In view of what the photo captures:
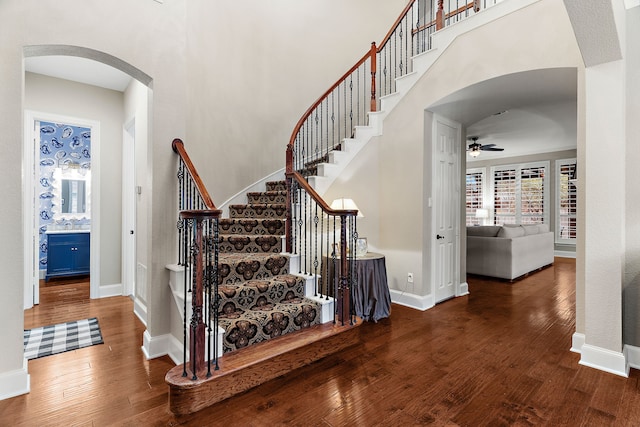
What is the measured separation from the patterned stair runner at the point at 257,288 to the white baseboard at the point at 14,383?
4.35ft

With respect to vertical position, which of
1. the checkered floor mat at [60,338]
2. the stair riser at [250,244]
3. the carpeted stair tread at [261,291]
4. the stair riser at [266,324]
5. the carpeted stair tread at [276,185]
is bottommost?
the checkered floor mat at [60,338]

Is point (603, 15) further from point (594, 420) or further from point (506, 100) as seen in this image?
point (594, 420)

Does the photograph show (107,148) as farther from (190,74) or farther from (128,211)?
(190,74)

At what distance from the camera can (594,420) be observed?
1.87m

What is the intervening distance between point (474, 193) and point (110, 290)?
31.8ft

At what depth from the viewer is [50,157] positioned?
18.9 feet

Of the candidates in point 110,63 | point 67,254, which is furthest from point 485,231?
point 67,254

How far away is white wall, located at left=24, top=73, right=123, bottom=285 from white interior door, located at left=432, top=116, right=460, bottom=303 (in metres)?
4.56

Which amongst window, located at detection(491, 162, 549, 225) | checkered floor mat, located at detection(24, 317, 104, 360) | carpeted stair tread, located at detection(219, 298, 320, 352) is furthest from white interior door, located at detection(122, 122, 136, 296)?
window, located at detection(491, 162, 549, 225)

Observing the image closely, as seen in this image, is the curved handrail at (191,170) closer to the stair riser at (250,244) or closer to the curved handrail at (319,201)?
the stair riser at (250,244)

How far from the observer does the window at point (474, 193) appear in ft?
32.1

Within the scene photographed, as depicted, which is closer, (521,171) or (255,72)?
(255,72)

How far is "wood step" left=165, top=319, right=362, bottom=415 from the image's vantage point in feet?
6.33

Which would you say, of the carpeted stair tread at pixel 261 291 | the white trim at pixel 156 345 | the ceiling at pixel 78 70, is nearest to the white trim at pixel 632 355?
the carpeted stair tread at pixel 261 291
